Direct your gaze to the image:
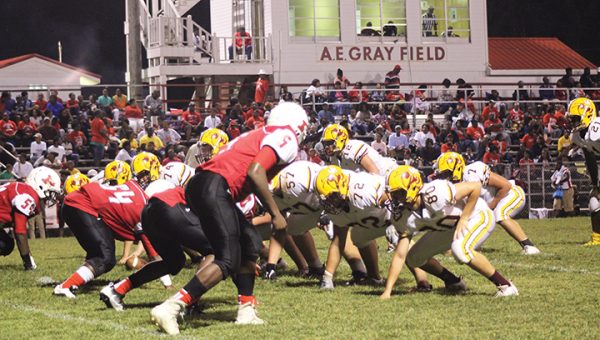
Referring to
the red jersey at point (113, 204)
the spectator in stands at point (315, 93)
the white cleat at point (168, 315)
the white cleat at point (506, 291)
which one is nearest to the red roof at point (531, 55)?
the spectator in stands at point (315, 93)

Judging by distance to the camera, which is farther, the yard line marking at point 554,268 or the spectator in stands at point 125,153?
the spectator in stands at point 125,153

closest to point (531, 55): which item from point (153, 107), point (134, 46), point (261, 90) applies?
point (261, 90)

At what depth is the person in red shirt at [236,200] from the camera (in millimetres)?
8344

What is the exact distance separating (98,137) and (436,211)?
15.4m

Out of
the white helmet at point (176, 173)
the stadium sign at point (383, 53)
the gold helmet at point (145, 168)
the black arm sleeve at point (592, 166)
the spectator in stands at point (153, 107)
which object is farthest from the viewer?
the stadium sign at point (383, 53)

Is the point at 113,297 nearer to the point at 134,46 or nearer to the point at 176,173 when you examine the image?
the point at 176,173

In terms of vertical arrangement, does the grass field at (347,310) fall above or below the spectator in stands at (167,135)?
below

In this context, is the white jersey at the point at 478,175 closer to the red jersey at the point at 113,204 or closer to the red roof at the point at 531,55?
the red jersey at the point at 113,204

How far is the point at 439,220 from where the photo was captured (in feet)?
34.2

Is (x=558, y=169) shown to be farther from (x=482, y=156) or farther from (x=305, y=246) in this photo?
(x=305, y=246)

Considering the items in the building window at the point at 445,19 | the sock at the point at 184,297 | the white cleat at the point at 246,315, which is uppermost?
the building window at the point at 445,19

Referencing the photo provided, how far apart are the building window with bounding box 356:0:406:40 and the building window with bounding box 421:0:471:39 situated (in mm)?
772

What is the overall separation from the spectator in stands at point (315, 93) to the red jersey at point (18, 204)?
49.6 ft

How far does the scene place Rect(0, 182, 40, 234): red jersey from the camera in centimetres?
1395
